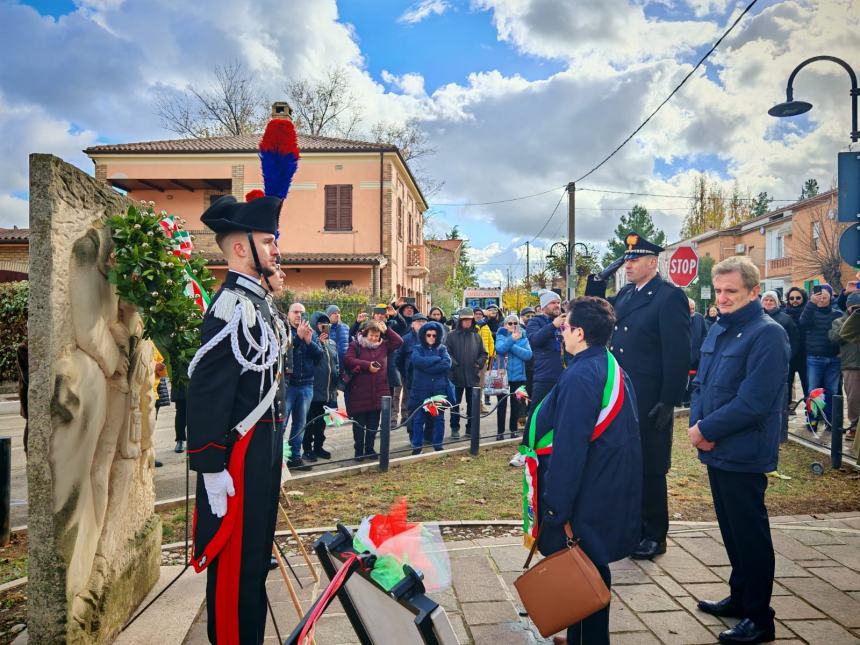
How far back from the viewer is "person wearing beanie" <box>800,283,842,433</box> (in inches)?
376

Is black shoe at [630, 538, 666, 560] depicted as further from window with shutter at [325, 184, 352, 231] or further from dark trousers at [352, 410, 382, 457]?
window with shutter at [325, 184, 352, 231]

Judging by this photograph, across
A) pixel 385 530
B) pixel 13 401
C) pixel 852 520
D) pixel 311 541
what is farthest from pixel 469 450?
pixel 13 401

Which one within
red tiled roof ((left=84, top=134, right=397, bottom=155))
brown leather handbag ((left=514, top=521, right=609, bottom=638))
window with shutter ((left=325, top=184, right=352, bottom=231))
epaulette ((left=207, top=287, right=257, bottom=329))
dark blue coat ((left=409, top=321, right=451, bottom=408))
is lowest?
brown leather handbag ((left=514, top=521, right=609, bottom=638))

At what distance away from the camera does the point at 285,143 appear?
3.45 metres

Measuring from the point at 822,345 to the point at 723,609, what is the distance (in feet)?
24.3

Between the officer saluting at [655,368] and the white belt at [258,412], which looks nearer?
the white belt at [258,412]

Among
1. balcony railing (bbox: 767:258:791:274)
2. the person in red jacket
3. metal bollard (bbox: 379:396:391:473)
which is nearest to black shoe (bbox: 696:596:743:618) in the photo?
metal bollard (bbox: 379:396:391:473)

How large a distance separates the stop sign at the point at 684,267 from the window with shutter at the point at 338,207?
16.8 metres

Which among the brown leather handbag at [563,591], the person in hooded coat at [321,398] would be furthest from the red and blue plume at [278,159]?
the person in hooded coat at [321,398]

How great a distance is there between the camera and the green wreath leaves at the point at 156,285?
3.22m

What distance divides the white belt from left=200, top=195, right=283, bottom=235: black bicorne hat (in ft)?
2.44

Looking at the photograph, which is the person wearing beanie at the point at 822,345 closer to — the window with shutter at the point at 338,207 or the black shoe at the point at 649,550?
the black shoe at the point at 649,550

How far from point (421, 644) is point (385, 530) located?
13.6 inches

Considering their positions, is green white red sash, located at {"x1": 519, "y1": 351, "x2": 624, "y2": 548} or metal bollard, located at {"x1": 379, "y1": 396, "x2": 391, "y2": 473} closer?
green white red sash, located at {"x1": 519, "y1": 351, "x2": 624, "y2": 548}
